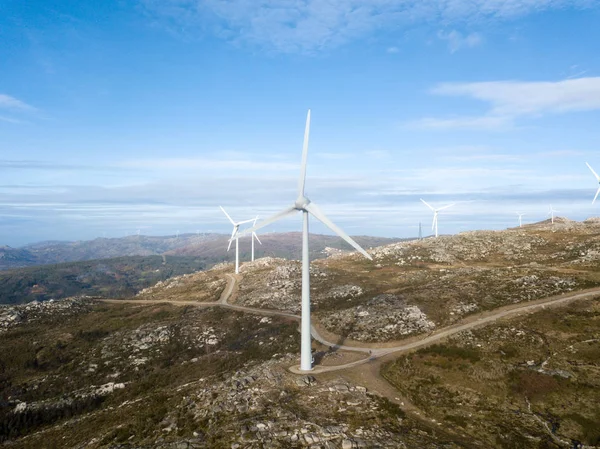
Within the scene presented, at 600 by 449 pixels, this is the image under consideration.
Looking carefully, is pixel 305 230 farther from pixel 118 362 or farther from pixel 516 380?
pixel 118 362

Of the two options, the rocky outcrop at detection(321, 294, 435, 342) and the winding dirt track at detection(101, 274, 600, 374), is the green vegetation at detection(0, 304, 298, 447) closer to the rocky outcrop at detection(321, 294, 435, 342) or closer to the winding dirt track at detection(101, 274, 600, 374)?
the rocky outcrop at detection(321, 294, 435, 342)

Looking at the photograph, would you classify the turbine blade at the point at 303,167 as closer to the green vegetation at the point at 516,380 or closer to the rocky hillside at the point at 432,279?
the green vegetation at the point at 516,380

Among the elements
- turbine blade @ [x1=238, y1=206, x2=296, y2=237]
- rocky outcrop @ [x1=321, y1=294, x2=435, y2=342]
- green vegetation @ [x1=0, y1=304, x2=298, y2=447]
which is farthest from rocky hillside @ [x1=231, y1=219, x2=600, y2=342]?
turbine blade @ [x1=238, y1=206, x2=296, y2=237]

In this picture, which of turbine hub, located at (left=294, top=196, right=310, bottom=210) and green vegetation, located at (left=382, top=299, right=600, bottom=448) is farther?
turbine hub, located at (left=294, top=196, right=310, bottom=210)

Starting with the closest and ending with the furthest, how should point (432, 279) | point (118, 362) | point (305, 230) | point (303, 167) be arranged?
point (305, 230) < point (303, 167) < point (118, 362) < point (432, 279)

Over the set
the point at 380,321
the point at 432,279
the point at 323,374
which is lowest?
the point at 323,374

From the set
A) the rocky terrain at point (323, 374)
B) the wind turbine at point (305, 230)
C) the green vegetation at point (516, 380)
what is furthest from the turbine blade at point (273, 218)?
the green vegetation at point (516, 380)

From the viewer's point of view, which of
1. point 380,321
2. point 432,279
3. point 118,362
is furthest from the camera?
point 432,279

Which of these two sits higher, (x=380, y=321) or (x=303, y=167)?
(x=303, y=167)

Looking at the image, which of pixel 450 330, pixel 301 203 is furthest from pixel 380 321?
pixel 301 203

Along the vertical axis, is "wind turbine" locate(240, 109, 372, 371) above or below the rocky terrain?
above

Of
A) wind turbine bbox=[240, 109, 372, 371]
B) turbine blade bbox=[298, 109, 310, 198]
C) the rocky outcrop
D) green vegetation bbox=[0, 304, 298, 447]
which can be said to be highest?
turbine blade bbox=[298, 109, 310, 198]
